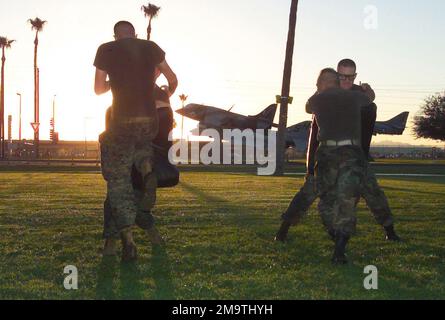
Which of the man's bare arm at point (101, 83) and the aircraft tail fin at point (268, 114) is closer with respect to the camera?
the man's bare arm at point (101, 83)

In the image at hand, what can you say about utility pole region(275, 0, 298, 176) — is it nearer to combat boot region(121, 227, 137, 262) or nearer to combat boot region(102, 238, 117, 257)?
combat boot region(102, 238, 117, 257)

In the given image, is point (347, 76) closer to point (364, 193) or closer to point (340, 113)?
point (340, 113)

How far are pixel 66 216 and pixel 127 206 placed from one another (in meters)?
3.94

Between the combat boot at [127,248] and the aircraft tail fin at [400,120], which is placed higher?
the aircraft tail fin at [400,120]

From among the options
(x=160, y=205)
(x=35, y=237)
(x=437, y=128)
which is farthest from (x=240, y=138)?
(x=35, y=237)

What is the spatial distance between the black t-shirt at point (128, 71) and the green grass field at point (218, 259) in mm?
1434

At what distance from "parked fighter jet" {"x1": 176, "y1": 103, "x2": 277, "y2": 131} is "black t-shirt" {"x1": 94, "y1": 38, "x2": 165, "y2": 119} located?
48.6 meters

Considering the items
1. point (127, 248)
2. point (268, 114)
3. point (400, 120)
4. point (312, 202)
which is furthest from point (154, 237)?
point (400, 120)

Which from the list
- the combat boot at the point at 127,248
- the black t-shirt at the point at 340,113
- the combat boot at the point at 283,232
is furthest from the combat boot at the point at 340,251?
the combat boot at the point at 127,248

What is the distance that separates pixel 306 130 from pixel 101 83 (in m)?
63.1

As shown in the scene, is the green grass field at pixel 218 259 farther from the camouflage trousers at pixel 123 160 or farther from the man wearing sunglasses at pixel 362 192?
the camouflage trousers at pixel 123 160

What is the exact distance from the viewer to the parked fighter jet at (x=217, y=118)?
55.0m

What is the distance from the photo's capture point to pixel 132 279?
502 centimetres
